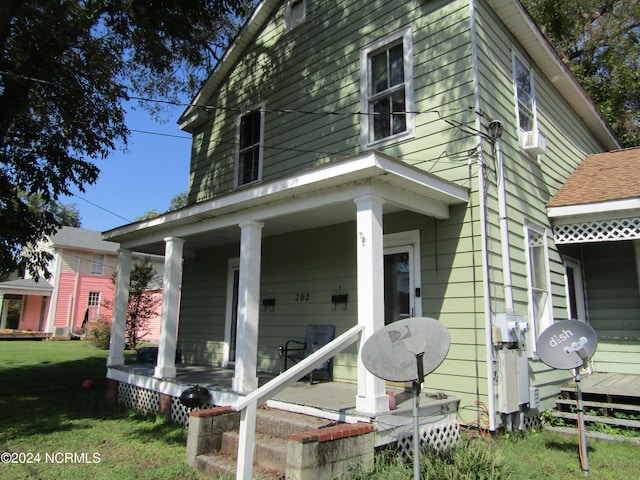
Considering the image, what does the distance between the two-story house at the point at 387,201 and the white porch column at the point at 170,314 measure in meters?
0.03

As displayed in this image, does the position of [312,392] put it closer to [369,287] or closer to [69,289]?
[369,287]

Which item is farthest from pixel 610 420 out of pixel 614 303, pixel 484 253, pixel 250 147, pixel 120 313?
pixel 120 313

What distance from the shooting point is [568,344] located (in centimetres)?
459

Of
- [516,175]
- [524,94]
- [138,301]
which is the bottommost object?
[138,301]

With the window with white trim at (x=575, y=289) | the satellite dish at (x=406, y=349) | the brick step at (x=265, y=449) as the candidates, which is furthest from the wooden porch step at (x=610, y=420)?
the brick step at (x=265, y=449)

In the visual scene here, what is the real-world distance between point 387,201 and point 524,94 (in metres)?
3.95

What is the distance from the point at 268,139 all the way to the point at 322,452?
21.2 feet

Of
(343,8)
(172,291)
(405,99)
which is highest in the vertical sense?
(343,8)

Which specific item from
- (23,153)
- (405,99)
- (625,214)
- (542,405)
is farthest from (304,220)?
(23,153)

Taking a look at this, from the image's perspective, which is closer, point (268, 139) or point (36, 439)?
point (36, 439)

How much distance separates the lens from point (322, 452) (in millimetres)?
3545

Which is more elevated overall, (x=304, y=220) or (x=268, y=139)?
(x=268, y=139)

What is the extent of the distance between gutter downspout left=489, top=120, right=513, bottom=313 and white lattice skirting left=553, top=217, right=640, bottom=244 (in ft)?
6.16

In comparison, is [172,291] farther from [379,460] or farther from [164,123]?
[164,123]
